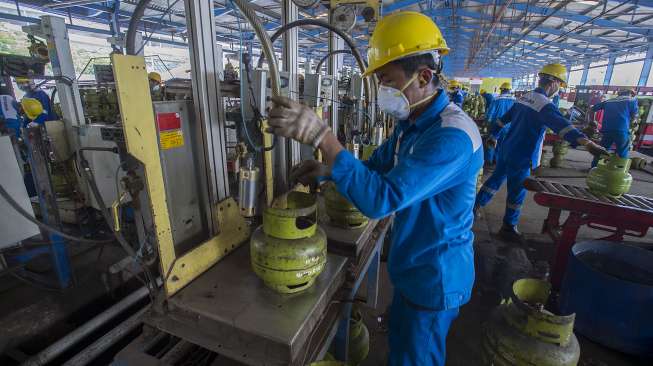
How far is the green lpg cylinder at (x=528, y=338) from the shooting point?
1.73 meters

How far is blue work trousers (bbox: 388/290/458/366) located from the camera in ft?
4.62

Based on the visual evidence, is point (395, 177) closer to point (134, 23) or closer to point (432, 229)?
point (432, 229)

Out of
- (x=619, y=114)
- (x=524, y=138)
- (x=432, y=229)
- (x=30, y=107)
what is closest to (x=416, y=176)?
(x=432, y=229)

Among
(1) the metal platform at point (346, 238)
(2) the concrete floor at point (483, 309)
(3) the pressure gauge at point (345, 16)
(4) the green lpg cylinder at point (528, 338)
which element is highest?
(3) the pressure gauge at point (345, 16)

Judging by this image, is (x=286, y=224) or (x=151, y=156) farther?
(x=286, y=224)

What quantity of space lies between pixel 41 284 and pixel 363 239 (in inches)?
124

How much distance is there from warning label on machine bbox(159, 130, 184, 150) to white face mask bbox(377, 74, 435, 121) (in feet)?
2.85

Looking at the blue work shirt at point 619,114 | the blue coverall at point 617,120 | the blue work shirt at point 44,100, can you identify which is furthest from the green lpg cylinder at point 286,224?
the blue work shirt at point 619,114

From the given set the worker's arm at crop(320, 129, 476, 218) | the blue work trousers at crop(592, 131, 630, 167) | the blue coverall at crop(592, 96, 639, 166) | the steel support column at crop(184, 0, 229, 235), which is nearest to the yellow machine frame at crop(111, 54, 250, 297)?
the steel support column at crop(184, 0, 229, 235)

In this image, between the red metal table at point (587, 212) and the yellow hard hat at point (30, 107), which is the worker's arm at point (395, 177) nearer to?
the red metal table at point (587, 212)

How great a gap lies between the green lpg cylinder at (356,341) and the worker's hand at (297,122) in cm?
148

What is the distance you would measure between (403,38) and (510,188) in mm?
3338

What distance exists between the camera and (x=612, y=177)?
272 centimetres

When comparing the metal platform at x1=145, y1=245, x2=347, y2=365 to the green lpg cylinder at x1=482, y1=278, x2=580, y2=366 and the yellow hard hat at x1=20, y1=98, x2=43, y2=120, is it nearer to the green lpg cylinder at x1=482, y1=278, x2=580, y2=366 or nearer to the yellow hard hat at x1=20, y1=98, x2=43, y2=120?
the green lpg cylinder at x1=482, y1=278, x2=580, y2=366
